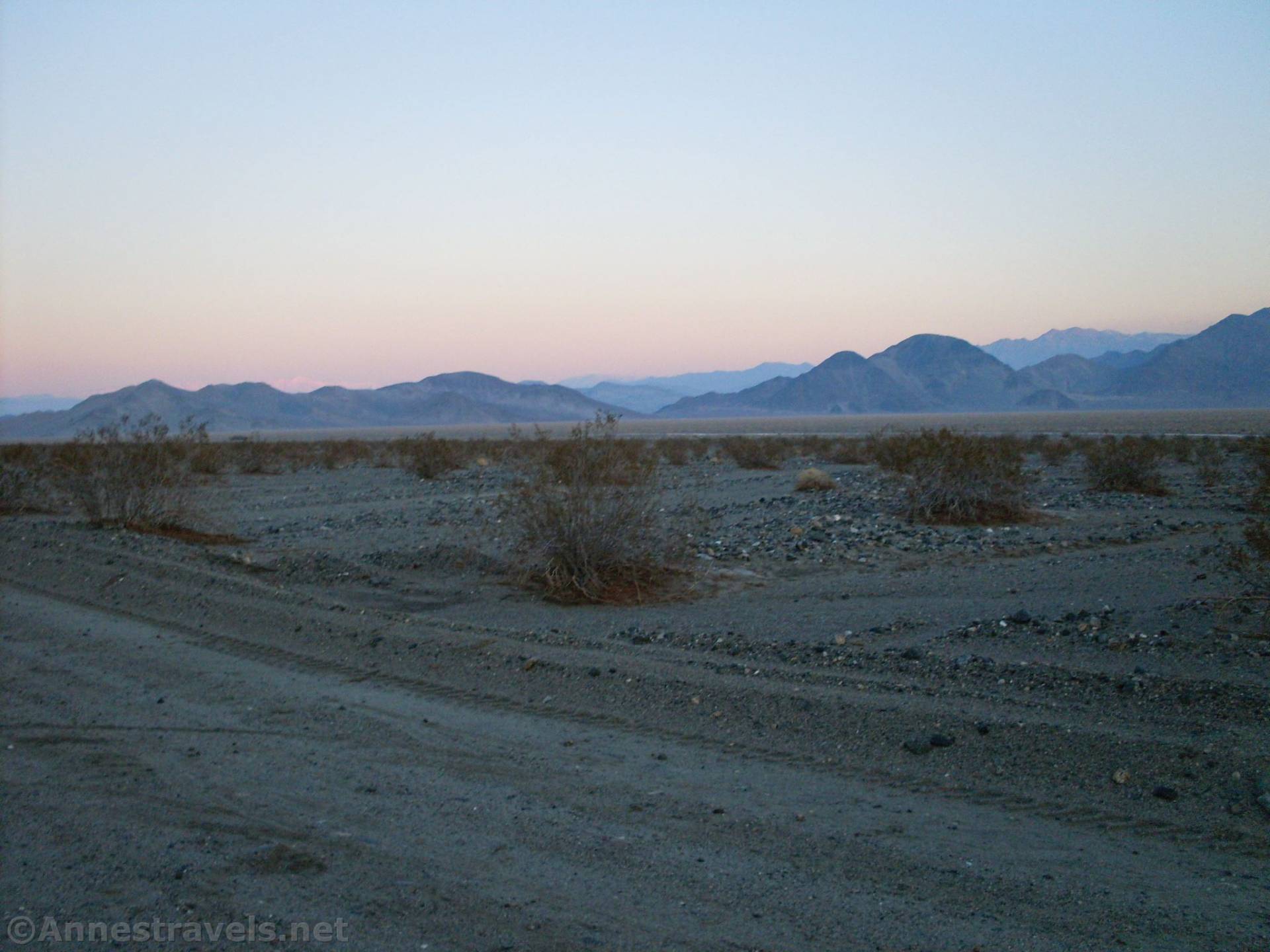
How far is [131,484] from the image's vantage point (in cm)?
1747

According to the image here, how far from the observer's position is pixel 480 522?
18.3 metres

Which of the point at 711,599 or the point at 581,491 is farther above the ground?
the point at 581,491

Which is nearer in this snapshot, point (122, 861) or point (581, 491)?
point (122, 861)

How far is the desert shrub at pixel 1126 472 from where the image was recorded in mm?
23594

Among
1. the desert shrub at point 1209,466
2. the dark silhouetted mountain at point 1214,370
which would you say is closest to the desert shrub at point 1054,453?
the desert shrub at point 1209,466

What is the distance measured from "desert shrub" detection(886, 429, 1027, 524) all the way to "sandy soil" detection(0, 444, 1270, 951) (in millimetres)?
5650

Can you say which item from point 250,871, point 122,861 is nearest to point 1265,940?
point 250,871

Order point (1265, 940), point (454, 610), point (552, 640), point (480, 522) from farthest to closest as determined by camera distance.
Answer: point (480, 522)
point (454, 610)
point (552, 640)
point (1265, 940)

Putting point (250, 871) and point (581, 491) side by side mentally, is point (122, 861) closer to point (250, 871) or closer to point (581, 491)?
point (250, 871)

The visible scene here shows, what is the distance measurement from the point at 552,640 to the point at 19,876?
16.8ft

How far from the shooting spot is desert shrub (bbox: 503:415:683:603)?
39.5ft

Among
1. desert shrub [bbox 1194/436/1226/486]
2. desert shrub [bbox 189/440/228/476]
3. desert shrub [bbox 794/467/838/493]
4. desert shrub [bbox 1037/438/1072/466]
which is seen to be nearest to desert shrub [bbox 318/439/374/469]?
desert shrub [bbox 189/440/228/476]

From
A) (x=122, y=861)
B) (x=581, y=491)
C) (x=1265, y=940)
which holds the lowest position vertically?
→ (x=1265, y=940)

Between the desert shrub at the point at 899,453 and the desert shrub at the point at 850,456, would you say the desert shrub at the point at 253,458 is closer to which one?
the desert shrub at the point at 850,456
